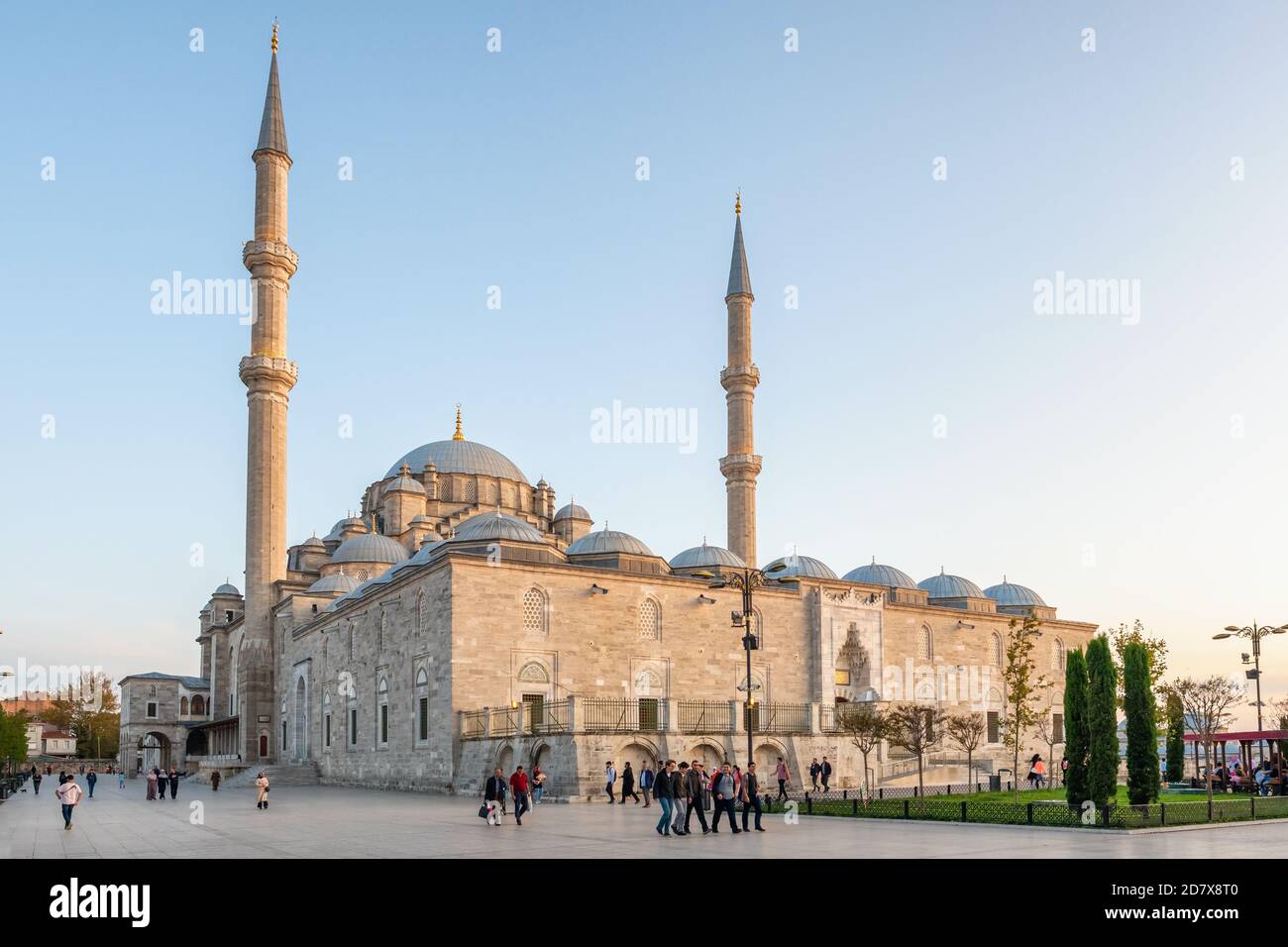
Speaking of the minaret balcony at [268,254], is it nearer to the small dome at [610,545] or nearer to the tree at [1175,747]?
the small dome at [610,545]

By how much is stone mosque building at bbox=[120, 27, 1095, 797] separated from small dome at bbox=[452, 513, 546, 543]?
0.11 metres

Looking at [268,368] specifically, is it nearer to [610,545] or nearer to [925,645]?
[610,545]

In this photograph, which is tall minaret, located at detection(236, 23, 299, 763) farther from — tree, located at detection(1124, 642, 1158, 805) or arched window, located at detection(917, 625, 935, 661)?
tree, located at detection(1124, 642, 1158, 805)

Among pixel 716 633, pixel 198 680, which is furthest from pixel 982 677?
pixel 198 680

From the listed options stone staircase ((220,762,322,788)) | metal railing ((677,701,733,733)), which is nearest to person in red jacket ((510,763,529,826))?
metal railing ((677,701,733,733))

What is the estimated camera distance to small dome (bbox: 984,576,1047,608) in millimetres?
48250

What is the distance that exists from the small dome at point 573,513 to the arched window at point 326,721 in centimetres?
1666

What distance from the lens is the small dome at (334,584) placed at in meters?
44.0

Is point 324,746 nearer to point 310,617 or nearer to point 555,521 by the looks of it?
point 310,617

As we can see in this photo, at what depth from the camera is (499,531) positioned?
1372 inches

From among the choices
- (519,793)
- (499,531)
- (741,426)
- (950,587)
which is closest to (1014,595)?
(950,587)

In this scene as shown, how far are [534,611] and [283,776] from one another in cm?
1336

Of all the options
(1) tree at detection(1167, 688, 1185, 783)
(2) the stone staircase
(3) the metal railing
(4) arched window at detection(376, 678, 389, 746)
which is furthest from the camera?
(2) the stone staircase
